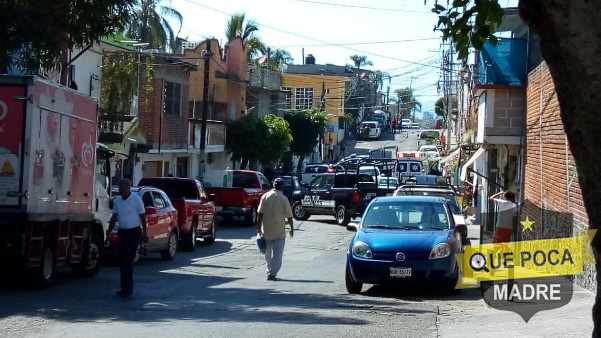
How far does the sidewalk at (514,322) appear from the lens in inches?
395

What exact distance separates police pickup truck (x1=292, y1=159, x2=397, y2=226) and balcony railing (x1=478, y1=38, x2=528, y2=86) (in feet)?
23.5

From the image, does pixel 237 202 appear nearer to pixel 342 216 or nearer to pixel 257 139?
pixel 342 216

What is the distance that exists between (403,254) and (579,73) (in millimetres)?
9499

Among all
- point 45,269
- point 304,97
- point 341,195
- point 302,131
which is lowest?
point 45,269

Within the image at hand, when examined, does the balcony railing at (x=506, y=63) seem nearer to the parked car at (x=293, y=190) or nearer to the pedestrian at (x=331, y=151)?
the parked car at (x=293, y=190)

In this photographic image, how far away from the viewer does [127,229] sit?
1360 cm

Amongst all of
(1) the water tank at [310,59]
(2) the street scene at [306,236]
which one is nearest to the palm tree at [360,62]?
(1) the water tank at [310,59]

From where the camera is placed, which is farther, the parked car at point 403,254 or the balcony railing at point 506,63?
the balcony railing at point 506,63

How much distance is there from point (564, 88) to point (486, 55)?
19863 mm

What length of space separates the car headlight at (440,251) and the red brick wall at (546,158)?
2.21m

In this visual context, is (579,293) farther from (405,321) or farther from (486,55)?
(486,55)

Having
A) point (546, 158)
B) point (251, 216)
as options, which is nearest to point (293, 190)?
point (251, 216)

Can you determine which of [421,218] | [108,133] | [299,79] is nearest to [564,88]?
[421,218]

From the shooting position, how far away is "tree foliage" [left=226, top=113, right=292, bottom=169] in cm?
4553
